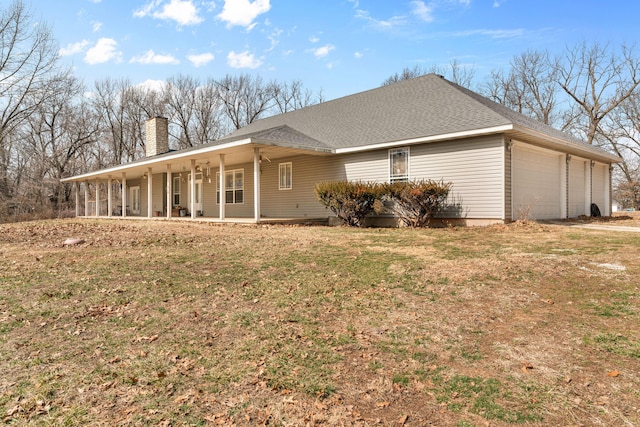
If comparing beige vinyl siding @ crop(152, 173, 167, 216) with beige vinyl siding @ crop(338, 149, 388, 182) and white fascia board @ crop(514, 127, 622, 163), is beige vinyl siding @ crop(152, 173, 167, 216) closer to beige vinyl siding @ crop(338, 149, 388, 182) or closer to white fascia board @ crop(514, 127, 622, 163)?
beige vinyl siding @ crop(338, 149, 388, 182)

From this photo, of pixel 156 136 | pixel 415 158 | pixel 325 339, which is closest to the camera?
pixel 325 339

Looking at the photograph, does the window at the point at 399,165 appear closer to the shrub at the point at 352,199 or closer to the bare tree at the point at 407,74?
the shrub at the point at 352,199

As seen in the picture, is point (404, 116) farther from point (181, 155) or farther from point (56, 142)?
point (56, 142)

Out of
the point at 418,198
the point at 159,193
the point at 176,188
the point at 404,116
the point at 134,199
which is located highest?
the point at 404,116

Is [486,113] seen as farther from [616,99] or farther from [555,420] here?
[616,99]

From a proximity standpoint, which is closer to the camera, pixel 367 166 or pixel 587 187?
pixel 367 166

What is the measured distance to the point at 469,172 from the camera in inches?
470

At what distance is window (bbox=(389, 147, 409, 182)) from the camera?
13352 millimetres

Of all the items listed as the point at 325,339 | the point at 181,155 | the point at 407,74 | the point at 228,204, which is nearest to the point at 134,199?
the point at 228,204

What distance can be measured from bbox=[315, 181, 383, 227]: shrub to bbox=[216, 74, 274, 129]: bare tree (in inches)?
1186

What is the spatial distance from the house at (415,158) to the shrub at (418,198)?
27.4 inches

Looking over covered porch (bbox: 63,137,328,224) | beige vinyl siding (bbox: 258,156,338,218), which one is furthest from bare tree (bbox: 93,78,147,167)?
beige vinyl siding (bbox: 258,156,338,218)

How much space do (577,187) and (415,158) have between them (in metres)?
8.40

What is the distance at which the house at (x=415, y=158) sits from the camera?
462 inches
